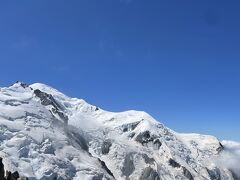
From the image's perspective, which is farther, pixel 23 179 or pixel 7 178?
pixel 23 179

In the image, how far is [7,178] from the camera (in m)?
151

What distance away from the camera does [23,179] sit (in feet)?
587

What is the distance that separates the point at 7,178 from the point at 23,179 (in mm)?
28470
